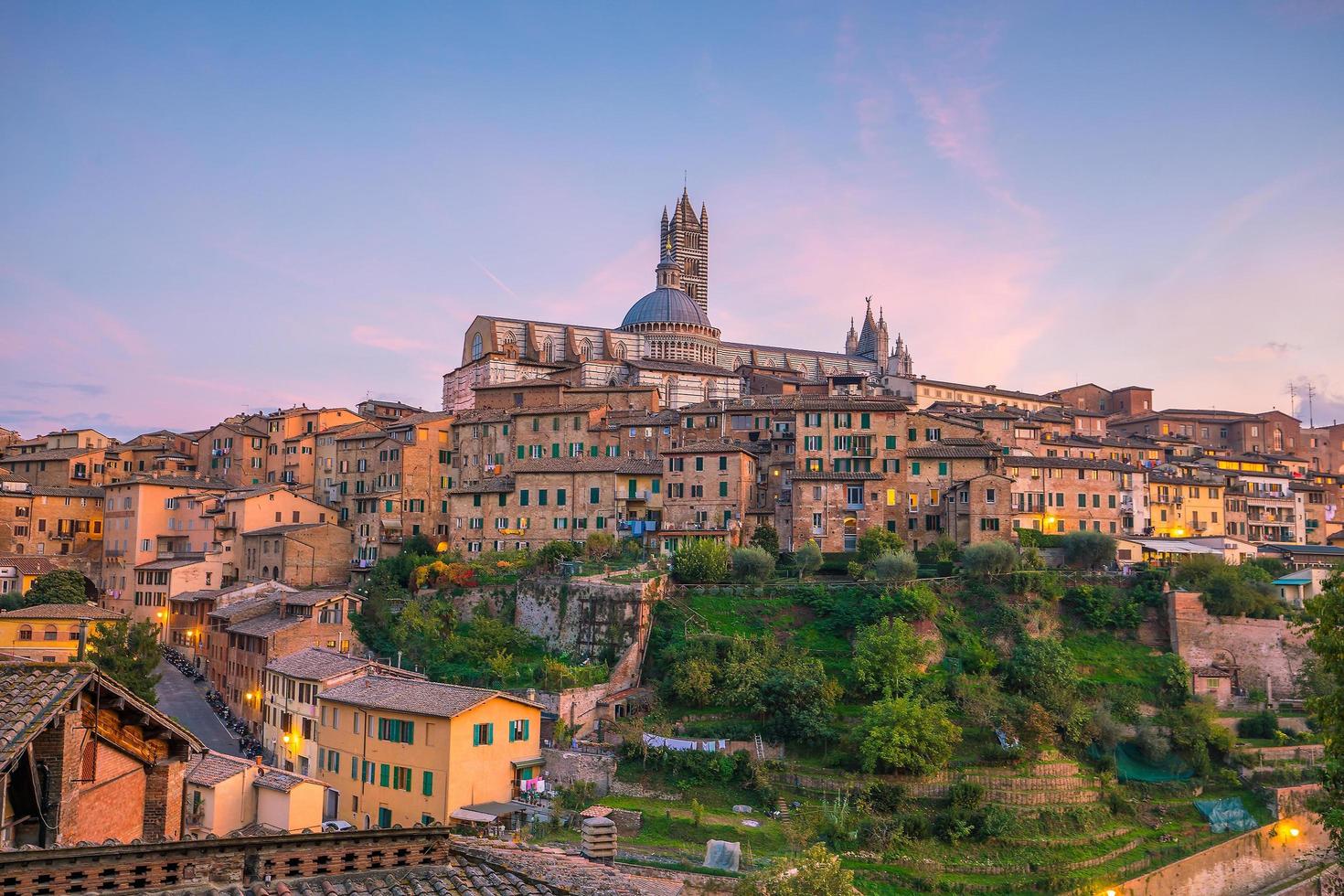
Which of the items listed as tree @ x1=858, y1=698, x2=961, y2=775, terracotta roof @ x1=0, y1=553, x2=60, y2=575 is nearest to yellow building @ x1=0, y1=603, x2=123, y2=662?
terracotta roof @ x1=0, y1=553, x2=60, y2=575

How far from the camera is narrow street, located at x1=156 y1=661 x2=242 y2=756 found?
4288 centimetres

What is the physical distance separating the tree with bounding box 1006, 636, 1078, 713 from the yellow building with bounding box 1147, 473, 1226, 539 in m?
22.3

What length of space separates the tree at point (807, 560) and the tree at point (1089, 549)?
42.9 ft

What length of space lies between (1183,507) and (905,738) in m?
38.1

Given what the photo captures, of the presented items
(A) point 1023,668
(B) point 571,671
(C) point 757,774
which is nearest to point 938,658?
(A) point 1023,668

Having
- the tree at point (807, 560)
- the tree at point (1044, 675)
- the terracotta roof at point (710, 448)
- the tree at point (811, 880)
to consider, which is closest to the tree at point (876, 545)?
the tree at point (807, 560)

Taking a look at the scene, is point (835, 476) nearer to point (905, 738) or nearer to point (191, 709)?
point (905, 738)

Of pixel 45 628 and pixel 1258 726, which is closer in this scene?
pixel 1258 726

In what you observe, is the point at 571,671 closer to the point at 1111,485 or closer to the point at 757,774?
the point at 757,774

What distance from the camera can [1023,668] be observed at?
4222 centimetres

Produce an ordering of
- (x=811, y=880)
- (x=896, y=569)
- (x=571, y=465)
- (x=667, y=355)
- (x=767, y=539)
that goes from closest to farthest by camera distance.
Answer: (x=811, y=880) → (x=896, y=569) → (x=767, y=539) → (x=571, y=465) → (x=667, y=355)

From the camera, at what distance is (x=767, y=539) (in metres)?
55.1

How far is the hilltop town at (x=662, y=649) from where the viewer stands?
24359 mm

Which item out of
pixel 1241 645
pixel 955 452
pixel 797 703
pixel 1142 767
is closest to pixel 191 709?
pixel 797 703
